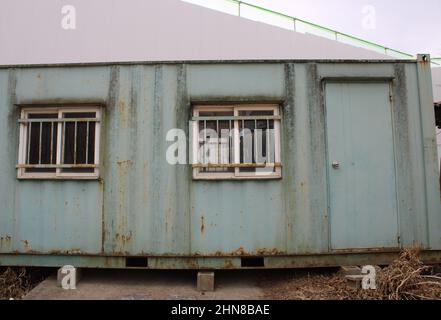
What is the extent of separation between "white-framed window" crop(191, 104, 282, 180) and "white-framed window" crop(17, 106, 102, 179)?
1.62 metres

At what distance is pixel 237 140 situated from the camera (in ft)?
15.0

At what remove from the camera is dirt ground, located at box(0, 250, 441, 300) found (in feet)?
13.0

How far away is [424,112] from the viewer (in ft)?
15.1

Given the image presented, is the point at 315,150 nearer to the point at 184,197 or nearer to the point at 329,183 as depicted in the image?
the point at 329,183

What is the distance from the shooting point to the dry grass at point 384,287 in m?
3.89

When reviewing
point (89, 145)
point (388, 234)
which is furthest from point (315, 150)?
point (89, 145)

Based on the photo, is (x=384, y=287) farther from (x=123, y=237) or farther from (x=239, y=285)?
(x=123, y=237)

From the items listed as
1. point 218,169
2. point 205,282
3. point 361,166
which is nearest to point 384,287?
point 361,166

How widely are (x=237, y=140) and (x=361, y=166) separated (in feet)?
6.44

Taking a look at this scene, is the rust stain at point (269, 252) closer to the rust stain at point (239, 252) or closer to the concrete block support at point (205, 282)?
the rust stain at point (239, 252)

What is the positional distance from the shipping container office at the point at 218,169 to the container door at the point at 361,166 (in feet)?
0.05

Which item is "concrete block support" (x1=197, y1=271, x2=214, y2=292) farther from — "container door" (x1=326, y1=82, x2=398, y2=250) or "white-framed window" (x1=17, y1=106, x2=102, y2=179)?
"white-framed window" (x1=17, y1=106, x2=102, y2=179)

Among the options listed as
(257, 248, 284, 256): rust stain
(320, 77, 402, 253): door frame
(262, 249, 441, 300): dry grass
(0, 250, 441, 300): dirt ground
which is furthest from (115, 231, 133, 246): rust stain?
(320, 77, 402, 253): door frame

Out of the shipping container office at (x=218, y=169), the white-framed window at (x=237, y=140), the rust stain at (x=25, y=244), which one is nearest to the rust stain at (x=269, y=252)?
the shipping container office at (x=218, y=169)
